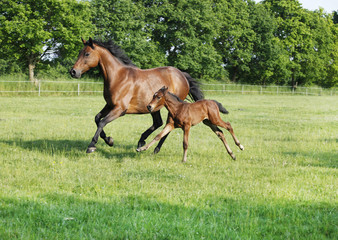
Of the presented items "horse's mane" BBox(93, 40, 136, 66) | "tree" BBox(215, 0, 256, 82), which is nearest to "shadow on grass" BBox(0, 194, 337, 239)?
"horse's mane" BBox(93, 40, 136, 66)

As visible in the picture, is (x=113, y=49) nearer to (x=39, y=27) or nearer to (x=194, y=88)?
(x=194, y=88)

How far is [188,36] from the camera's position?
172 feet

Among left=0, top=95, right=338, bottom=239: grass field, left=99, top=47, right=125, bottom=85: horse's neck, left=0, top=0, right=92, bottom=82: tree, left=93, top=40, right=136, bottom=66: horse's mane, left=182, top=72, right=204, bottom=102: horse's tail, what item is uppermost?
left=0, top=0, right=92, bottom=82: tree

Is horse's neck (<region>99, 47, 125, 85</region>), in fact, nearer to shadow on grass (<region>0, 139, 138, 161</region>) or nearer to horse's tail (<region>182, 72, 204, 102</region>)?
shadow on grass (<region>0, 139, 138, 161</region>)

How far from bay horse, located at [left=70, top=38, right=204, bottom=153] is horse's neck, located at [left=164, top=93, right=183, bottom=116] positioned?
290 millimetres

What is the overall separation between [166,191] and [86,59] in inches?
160

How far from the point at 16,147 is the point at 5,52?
34.2 m

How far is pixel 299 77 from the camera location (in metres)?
72.4

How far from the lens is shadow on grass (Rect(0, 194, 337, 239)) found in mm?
4223

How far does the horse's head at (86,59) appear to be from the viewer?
845 cm

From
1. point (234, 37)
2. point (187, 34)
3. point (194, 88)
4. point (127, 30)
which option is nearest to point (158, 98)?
point (194, 88)

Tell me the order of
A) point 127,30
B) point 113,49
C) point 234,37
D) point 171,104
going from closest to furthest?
point 171,104 → point 113,49 → point 127,30 → point 234,37

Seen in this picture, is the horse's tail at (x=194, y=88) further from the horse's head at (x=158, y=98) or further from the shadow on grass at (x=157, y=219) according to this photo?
the shadow on grass at (x=157, y=219)

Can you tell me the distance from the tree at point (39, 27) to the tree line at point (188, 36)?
99 millimetres
